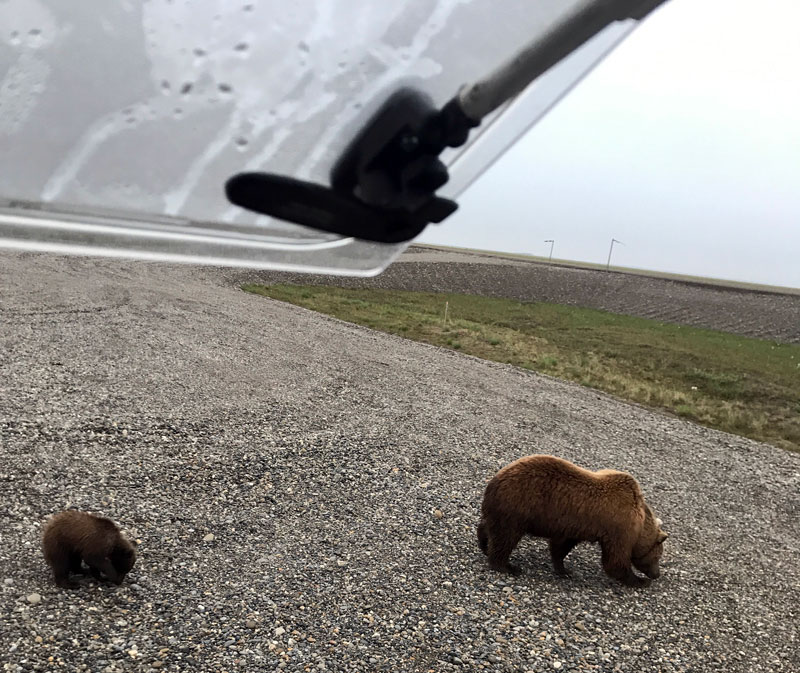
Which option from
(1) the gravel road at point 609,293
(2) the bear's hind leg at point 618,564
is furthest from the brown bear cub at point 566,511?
(1) the gravel road at point 609,293

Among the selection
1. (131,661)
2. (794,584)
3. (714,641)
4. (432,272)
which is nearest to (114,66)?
(131,661)

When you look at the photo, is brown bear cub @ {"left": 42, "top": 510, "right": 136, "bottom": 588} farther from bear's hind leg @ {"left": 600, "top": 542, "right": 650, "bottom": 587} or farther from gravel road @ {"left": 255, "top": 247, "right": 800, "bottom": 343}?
gravel road @ {"left": 255, "top": 247, "right": 800, "bottom": 343}

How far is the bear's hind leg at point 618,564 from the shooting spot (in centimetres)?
574

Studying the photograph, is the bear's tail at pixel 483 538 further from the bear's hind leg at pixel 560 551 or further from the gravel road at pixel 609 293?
the gravel road at pixel 609 293

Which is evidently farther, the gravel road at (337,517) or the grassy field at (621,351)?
the grassy field at (621,351)

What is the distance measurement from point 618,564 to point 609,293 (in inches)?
1534

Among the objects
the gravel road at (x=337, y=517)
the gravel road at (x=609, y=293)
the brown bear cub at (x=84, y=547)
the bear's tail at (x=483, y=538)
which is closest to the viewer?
the gravel road at (x=337, y=517)

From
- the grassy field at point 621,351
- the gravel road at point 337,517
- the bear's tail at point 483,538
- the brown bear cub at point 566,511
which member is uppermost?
the brown bear cub at point 566,511

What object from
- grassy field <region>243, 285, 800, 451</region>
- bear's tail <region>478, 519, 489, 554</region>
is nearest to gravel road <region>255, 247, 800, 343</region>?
grassy field <region>243, 285, 800, 451</region>

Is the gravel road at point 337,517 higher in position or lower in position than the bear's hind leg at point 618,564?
lower

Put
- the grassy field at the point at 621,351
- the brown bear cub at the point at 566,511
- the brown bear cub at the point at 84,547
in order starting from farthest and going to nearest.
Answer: the grassy field at the point at 621,351 → the brown bear cub at the point at 566,511 → the brown bear cub at the point at 84,547

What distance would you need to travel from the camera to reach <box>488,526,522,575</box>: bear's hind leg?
574cm

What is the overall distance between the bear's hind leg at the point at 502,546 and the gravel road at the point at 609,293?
2529cm

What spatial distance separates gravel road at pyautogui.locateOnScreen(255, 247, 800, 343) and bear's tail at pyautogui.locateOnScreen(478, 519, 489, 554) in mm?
25011
